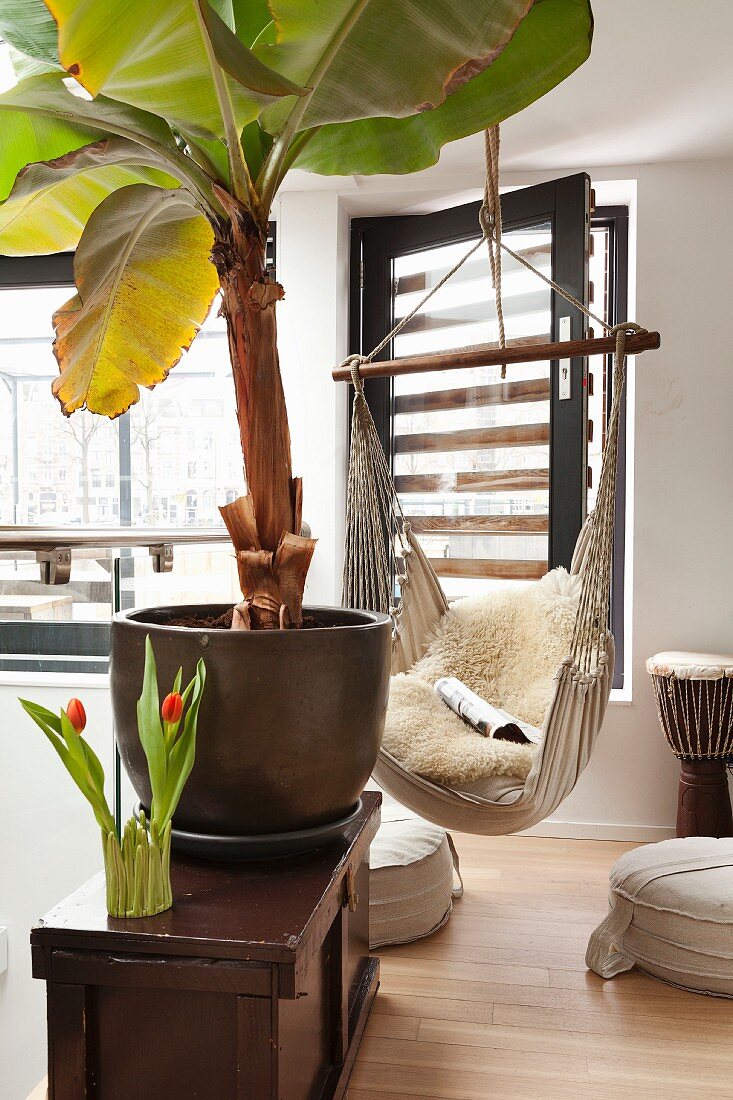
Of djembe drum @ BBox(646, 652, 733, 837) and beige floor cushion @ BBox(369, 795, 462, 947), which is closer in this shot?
beige floor cushion @ BBox(369, 795, 462, 947)

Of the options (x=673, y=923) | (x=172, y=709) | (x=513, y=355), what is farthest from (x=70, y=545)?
(x=673, y=923)

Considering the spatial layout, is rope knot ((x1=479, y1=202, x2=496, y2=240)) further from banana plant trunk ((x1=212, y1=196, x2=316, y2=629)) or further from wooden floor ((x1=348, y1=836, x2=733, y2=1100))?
wooden floor ((x1=348, y1=836, x2=733, y2=1100))

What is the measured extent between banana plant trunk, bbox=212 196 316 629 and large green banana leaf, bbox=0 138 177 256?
0.18 meters

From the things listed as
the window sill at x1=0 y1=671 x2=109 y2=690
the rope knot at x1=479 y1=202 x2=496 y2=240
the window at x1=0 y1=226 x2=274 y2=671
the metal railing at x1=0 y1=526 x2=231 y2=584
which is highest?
the rope knot at x1=479 y1=202 x2=496 y2=240

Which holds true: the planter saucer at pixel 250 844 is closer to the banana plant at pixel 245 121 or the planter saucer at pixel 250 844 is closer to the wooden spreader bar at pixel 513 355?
the banana plant at pixel 245 121

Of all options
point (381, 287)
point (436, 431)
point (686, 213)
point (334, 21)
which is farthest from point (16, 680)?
point (686, 213)

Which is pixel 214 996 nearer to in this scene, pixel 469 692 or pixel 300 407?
pixel 469 692

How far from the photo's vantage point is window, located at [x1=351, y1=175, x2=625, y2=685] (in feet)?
9.66

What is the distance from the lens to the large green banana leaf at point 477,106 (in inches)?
50.5

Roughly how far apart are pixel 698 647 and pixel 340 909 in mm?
2106

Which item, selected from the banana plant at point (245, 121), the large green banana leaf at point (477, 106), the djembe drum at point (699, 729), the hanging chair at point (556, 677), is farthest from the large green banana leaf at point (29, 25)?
the djembe drum at point (699, 729)

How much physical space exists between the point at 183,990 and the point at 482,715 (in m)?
1.17

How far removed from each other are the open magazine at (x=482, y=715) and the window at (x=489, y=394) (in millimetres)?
975

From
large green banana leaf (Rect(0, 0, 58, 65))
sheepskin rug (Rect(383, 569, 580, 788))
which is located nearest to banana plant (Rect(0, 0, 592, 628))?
large green banana leaf (Rect(0, 0, 58, 65))
